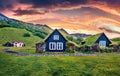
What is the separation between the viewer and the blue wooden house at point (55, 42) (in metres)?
60.9

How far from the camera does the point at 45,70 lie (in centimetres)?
4378

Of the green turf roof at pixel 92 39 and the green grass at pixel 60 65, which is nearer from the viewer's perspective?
the green grass at pixel 60 65

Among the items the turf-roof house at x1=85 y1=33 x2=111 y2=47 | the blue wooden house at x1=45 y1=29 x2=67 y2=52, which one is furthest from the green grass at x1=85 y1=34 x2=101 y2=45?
the blue wooden house at x1=45 y1=29 x2=67 y2=52

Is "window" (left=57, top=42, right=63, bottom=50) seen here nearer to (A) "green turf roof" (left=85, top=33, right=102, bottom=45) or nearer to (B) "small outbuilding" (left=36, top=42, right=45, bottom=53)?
(B) "small outbuilding" (left=36, top=42, right=45, bottom=53)

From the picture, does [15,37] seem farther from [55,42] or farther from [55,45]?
[55,45]

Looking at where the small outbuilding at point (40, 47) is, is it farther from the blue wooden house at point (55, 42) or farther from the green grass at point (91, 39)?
the green grass at point (91, 39)

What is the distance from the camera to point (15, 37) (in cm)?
9031

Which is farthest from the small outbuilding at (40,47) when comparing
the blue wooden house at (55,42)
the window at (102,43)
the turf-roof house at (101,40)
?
the window at (102,43)

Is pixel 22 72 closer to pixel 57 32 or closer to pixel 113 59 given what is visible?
→ pixel 113 59

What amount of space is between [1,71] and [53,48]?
17893mm

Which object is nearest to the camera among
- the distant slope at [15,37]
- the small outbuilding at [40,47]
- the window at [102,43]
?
the small outbuilding at [40,47]

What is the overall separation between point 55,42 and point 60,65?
1640 centimetres

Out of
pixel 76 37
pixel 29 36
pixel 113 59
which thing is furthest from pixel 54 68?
pixel 29 36

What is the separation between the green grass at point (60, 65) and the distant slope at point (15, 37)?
3466 centimetres
